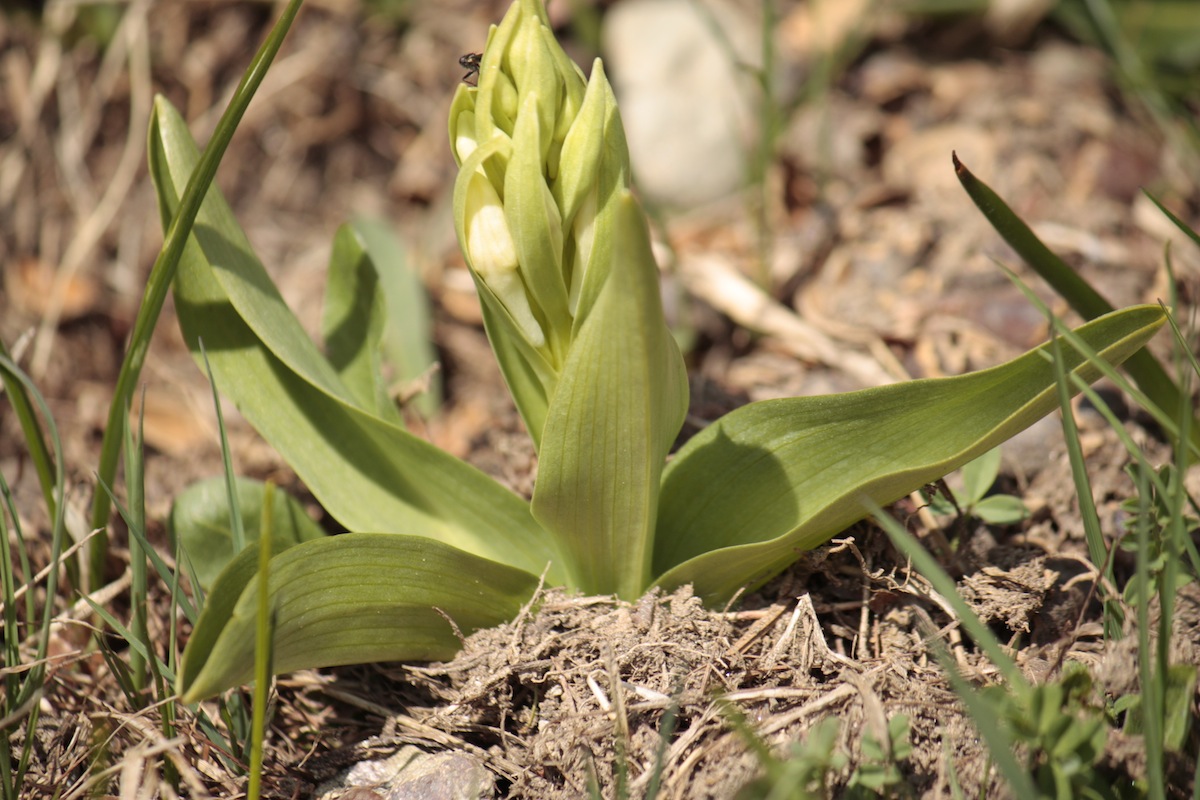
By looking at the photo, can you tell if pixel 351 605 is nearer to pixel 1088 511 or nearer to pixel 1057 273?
pixel 1088 511

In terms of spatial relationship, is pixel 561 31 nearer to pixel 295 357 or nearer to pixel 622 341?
pixel 295 357

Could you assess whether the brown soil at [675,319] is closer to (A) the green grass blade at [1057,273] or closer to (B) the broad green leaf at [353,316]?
(A) the green grass blade at [1057,273]

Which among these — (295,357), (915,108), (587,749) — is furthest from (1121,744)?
(915,108)

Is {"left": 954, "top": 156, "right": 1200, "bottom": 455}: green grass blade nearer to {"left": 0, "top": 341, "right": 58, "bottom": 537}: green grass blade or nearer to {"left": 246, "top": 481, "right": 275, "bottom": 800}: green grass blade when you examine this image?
{"left": 246, "top": 481, "right": 275, "bottom": 800}: green grass blade

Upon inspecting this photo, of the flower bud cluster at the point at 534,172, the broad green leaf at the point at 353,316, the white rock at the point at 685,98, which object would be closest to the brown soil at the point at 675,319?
the white rock at the point at 685,98

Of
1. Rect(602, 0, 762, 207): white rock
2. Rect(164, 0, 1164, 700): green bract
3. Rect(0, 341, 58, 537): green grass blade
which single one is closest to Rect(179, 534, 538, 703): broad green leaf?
Rect(164, 0, 1164, 700): green bract

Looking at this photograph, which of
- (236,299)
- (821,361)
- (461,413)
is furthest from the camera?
(461,413)
